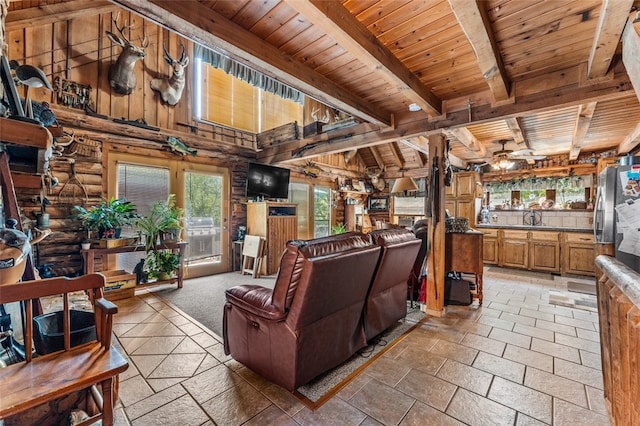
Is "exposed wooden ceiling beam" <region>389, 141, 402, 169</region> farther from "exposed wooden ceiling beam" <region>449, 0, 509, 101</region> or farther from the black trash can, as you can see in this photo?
the black trash can

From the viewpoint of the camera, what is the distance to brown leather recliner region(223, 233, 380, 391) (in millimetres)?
1731

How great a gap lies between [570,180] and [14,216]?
859cm

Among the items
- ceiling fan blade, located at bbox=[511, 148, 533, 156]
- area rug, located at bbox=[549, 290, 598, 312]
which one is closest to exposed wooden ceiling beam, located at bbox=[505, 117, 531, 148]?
ceiling fan blade, located at bbox=[511, 148, 533, 156]

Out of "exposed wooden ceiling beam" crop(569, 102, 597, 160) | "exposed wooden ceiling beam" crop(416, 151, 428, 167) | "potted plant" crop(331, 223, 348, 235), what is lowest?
"potted plant" crop(331, 223, 348, 235)

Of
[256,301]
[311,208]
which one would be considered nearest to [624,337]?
[256,301]

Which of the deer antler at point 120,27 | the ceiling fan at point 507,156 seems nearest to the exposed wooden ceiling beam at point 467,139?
the ceiling fan at point 507,156

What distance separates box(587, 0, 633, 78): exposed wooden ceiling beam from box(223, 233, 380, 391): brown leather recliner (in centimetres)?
199

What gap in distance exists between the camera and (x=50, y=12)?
299 cm

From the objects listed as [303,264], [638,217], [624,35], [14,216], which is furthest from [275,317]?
[624,35]

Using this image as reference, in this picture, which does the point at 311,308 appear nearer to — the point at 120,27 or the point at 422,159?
the point at 120,27

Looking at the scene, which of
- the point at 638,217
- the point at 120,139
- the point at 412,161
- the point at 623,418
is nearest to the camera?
the point at 623,418

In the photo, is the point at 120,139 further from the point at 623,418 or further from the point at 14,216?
the point at 623,418

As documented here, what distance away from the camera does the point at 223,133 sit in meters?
5.33

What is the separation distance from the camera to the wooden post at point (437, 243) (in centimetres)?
333
